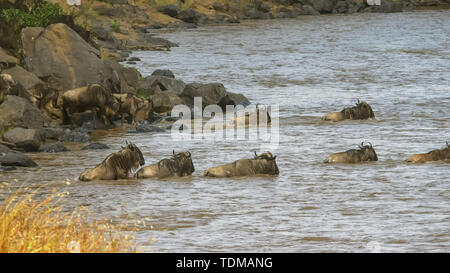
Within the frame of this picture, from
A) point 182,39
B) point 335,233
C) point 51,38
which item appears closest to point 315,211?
point 335,233

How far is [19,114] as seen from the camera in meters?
24.8

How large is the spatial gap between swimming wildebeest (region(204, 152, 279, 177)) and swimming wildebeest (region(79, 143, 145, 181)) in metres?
1.43

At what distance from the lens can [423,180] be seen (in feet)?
63.3

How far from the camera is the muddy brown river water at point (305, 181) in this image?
47.7 ft

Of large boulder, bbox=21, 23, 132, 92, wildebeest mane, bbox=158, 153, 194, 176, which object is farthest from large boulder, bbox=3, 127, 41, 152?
large boulder, bbox=21, 23, 132, 92

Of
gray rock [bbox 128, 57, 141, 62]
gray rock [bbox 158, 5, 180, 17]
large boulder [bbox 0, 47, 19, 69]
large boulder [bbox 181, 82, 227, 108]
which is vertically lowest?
large boulder [bbox 181, 82, 227, 108]

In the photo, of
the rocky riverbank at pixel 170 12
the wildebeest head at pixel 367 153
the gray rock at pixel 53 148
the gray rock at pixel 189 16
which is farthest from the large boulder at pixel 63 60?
the gray rock at pixel 189 16

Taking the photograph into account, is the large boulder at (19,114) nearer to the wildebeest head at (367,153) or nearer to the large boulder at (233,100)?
the large boulder at (233,100)

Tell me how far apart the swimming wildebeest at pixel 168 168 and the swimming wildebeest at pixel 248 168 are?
49 cm

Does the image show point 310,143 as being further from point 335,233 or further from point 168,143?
point 335,233

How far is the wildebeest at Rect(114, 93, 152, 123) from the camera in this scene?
28.0 metres

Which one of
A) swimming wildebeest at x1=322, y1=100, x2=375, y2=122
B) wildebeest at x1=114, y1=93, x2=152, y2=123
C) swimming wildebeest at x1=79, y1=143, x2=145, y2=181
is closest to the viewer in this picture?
swimming wildebeest at x1=79, y1=143, x2=145, y2=181

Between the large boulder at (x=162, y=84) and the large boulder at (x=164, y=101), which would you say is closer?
the large boulder at (x=164, y=101)

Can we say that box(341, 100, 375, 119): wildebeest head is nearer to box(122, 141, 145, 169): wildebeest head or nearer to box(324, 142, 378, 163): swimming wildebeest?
box(324, 142, 378, 163): swimming wildebeest
